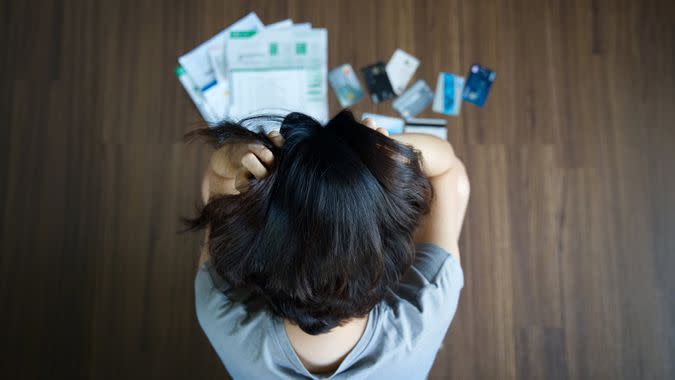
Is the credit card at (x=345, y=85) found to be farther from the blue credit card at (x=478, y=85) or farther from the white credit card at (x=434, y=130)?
the blue credit card at (x=478, y=85)

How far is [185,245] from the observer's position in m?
1.13

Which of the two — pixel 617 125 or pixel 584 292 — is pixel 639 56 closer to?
pixel 617 125

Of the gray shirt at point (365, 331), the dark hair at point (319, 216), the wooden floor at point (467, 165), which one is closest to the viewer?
the dark hair at point (319, 216)

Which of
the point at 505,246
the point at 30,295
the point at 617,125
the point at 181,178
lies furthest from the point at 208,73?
the point at 617,125

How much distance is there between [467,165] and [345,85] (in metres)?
0.43

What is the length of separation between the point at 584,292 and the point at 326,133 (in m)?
1.05

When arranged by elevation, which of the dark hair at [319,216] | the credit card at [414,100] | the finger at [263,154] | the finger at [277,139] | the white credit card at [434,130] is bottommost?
the dark hair at [319,216]

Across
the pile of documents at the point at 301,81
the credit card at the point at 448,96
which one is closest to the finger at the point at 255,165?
the pile of documents at the point at 301,81

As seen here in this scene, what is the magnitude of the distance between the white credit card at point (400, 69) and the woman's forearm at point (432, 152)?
0.37m

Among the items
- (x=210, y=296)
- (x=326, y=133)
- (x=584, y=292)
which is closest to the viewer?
(x=326, y=133)

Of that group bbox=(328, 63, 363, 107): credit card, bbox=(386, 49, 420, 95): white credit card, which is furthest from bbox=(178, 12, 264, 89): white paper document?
bbox=(386, 49, 420, 95): white credit card

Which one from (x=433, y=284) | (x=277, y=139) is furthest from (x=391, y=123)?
(x=277, y=139)

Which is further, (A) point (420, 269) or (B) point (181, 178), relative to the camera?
(B) point (181, 178)

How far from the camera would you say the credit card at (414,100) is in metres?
1.14
